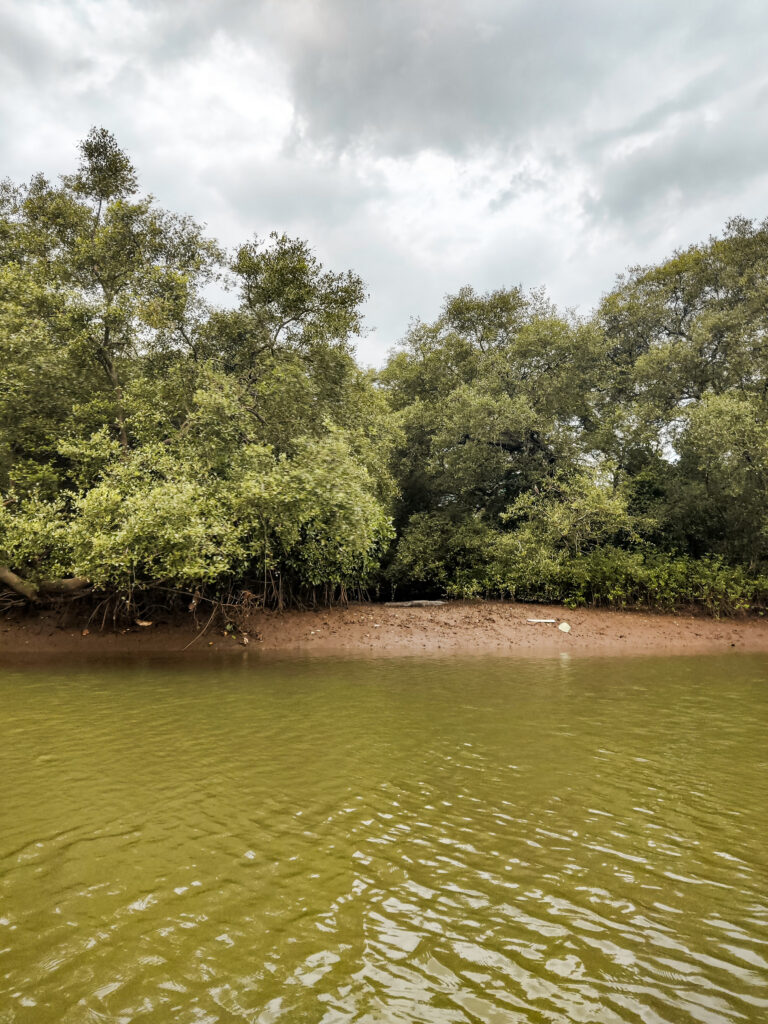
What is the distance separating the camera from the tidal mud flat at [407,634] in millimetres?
18656

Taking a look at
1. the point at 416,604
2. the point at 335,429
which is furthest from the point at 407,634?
the point at 335,429

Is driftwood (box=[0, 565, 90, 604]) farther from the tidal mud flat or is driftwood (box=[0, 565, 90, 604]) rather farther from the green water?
the green water

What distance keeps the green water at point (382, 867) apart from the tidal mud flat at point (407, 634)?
8970 mm

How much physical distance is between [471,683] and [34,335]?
56.4 feet

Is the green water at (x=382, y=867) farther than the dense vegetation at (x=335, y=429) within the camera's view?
No

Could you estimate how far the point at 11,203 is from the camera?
2234 centimetres

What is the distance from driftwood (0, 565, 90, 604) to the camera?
18094 millimetres

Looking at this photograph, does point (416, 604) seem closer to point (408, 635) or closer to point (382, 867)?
point (408, 635)

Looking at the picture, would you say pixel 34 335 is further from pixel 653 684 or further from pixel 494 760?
pixel 653 684

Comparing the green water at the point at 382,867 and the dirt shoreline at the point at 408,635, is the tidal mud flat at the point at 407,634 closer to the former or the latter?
the dirt shoreline at the point at 408,635

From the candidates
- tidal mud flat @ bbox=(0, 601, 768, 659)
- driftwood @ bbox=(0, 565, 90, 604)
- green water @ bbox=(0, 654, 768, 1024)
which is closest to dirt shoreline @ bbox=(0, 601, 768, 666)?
tidal mud flat @ bbox=(0, 601, 768, 659)

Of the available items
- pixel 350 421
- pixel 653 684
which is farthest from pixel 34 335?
pixel 653 684

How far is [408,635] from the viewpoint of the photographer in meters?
20.3

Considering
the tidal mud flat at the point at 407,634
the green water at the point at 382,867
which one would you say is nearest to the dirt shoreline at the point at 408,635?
the tidal mud flat at the point at 407,634
